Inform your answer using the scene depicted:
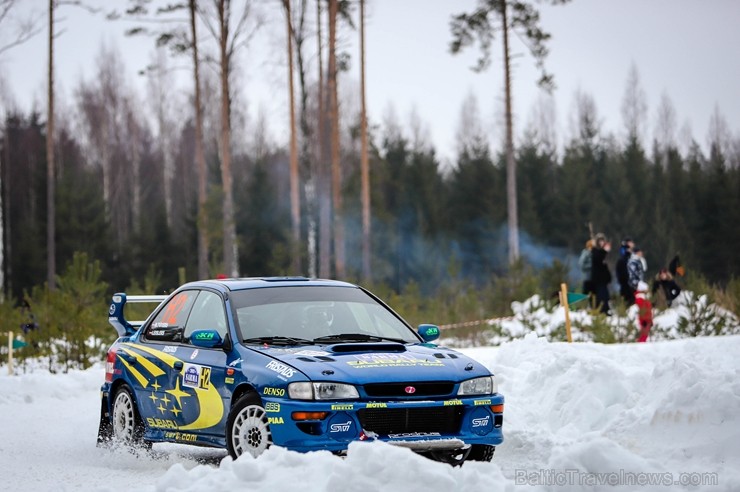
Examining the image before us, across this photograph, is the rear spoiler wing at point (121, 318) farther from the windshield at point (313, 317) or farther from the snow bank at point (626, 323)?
the snow bank at point (626, 323)

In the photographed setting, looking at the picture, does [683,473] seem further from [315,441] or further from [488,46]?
[488,46]

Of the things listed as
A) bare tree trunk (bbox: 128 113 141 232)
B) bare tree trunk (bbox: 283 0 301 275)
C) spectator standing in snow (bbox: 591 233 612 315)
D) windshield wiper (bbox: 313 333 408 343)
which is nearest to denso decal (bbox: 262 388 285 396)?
windshield wiper (bbox: 313 333 408 343)

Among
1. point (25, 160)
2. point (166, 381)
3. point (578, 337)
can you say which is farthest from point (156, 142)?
point (166, 381)

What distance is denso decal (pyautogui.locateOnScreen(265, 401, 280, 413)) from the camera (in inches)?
302

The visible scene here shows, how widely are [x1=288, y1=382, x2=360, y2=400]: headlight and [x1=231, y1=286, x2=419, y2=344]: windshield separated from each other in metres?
0.93

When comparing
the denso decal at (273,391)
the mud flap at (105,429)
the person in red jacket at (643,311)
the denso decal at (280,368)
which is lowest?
the mud flap at (105,429)

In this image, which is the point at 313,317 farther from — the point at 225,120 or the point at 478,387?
the point at 225,120

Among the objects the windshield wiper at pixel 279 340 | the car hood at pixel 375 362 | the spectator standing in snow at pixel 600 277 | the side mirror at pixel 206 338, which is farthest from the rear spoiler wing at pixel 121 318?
the spectator standing in snow at pixel 600 277

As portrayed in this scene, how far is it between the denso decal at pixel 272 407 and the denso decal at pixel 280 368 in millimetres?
196

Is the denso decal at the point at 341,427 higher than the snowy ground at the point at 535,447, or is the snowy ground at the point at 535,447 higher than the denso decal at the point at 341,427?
the denso decal at the point at 341,427

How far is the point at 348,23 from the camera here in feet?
136

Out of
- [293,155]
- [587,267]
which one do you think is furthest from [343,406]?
[293,155]

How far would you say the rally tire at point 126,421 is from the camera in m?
9.80

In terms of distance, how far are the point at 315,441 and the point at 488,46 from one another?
105 feet
